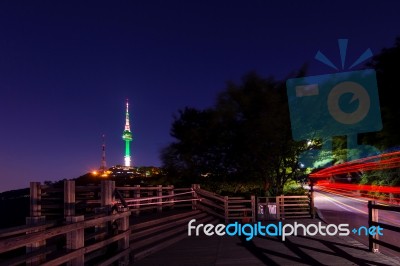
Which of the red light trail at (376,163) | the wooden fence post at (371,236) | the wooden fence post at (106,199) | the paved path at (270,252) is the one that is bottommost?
the paved path at (270,252)

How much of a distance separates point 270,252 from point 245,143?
1346cm

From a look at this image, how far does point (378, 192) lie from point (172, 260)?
93.8 feet

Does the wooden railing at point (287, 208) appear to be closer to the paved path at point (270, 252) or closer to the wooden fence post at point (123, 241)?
the paved path at point (270, 252)

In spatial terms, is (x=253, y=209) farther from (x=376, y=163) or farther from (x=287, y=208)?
(x=376, y=163)

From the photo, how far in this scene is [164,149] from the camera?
27.0 meters

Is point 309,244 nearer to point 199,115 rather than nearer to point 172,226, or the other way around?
point 172,226

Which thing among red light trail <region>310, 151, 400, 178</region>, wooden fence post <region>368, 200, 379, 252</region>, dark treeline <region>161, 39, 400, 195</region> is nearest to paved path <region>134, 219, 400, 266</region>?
wooden fence post <region>368, 200, 379, 252</region>

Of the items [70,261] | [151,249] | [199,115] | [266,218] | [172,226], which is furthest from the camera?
[199,115]

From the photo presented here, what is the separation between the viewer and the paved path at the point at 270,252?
969 cm

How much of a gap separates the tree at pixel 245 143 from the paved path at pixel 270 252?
10880 millimetres

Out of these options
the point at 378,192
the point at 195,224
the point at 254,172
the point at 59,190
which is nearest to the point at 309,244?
the point at 195,224

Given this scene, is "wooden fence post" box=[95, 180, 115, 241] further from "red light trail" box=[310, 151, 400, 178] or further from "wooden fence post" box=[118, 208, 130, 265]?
"red light trail" box=[310, 151, 400, 178]

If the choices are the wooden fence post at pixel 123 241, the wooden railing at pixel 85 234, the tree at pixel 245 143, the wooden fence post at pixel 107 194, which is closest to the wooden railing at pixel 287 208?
the tree at pixel 245 143

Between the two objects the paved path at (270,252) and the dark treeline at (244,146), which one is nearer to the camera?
the paved path at (270,252)
